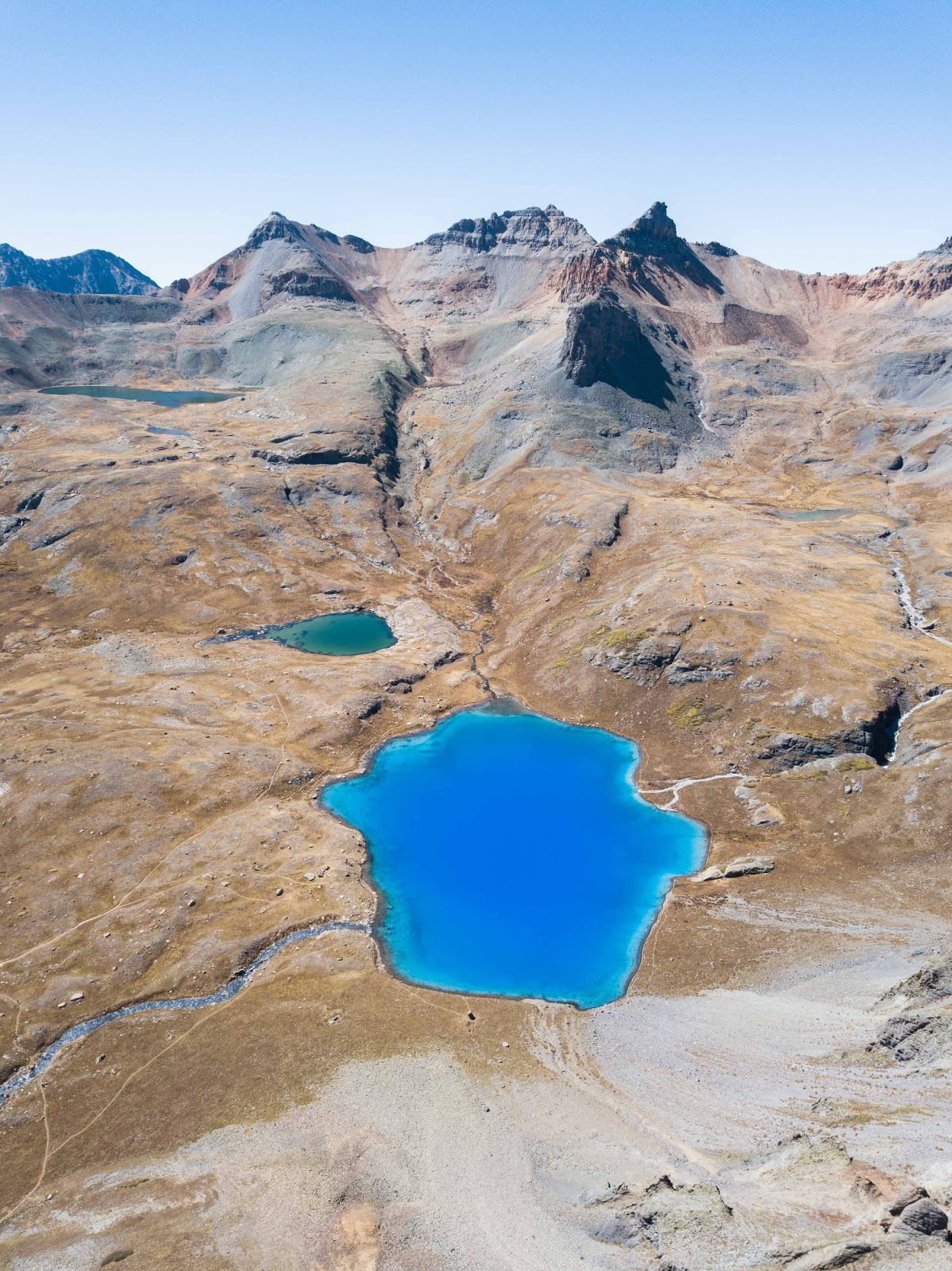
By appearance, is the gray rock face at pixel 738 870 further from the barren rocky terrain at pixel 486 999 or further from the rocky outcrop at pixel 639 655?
the rocky outcrop at pixel 639 655

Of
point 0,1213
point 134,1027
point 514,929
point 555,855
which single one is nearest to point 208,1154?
point 0,1213

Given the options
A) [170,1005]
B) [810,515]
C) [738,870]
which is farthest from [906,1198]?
[810,515]

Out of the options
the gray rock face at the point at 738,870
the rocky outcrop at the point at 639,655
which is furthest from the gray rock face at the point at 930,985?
the rocky outcrop at the point at 639,655

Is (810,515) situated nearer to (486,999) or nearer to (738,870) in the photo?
(738,870)

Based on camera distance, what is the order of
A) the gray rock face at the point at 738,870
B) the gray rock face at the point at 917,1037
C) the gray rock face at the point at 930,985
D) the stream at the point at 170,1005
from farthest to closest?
the gray rock face at the point at 738,870
the stream at the point at 170,1005
the gray rock face at the point at 930,985
the gray rock face at the point at 917,1037

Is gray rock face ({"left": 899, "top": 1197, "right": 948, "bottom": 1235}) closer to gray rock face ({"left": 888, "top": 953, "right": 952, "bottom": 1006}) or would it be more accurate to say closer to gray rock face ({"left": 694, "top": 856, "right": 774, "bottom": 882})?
gray rock face ({"left": 888, "top": 953, "right": 952, "bottom": 1006})
